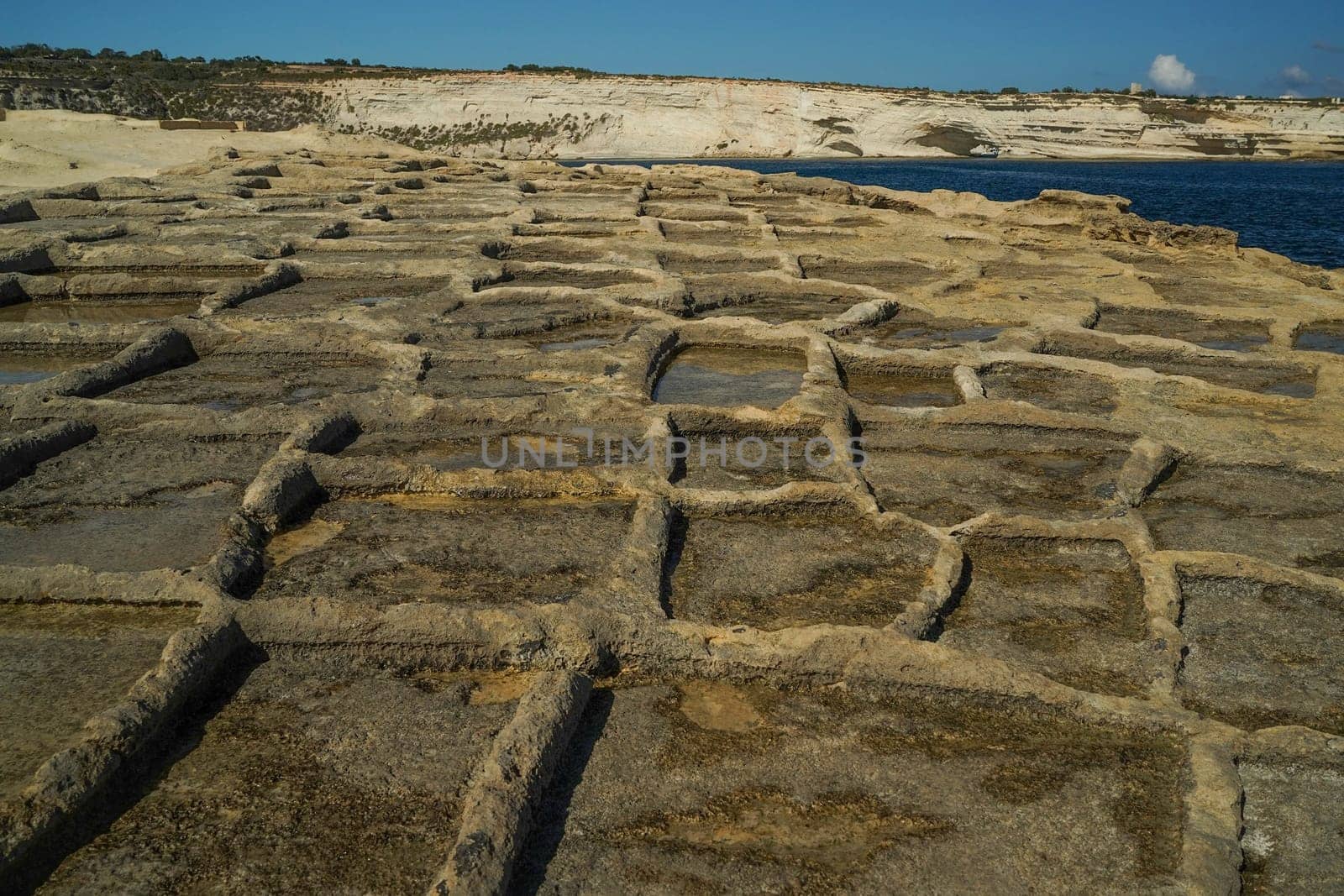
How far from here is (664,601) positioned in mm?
3465

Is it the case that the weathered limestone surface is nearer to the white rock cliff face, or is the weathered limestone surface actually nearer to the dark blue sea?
the dark blue sea

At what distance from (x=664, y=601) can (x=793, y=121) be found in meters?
60.0

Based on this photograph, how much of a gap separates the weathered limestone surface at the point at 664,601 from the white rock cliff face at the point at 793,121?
5207 cm

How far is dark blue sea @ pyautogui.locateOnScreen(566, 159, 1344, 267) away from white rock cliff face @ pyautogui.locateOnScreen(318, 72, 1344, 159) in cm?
115

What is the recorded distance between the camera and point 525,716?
2.69m

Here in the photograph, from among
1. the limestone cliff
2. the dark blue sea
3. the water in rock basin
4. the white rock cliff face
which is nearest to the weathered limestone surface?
the water in rock basin

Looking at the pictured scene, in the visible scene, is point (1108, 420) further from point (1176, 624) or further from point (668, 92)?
point (668, 92)

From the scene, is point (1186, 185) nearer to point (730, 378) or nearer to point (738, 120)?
point (738, 120)

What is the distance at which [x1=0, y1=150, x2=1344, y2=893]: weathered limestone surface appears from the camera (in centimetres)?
242

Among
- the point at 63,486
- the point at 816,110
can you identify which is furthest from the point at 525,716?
the point at 816,110

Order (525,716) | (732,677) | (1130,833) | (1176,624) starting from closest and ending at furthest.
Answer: (1130,833) < (525,716) < (732,677) < (1176,624)

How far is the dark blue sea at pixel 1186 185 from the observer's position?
91.0 ft

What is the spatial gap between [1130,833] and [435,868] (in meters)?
1.64

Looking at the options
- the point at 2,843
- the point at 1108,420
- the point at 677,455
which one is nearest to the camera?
the point at 2,843
